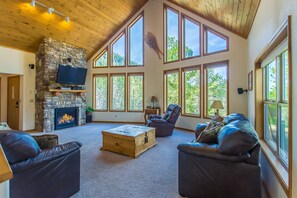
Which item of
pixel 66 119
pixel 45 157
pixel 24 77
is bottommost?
pixel 66 119

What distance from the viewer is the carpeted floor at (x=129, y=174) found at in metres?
2.31

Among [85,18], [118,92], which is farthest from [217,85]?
[85,18]

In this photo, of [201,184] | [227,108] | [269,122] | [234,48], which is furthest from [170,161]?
[234,48]

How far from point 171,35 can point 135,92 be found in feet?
9.67

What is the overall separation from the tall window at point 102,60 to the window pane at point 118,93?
873 mm

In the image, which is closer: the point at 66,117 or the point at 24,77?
the point at 24,77

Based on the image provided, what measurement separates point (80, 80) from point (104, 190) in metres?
5.78

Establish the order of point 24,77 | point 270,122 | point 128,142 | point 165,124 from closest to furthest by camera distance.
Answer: point 270,122
point 128,142
point 165,124
point 24,77

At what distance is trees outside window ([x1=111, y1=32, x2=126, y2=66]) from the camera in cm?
805

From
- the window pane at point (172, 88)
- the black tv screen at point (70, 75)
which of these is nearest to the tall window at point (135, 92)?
the window pane at point (172, 88)

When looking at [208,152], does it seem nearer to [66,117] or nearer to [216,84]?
[216,84]

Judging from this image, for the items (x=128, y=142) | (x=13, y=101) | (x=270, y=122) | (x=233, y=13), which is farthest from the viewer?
(x=13, y=101)

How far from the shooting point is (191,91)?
245 inches

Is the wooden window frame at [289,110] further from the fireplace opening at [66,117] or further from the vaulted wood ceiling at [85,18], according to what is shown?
the fireplace opening at [66,117]
